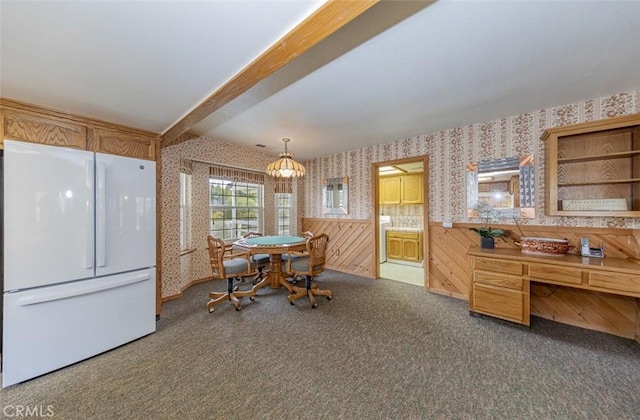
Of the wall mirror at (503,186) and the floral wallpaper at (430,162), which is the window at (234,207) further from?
the wall mirror at (503,186)

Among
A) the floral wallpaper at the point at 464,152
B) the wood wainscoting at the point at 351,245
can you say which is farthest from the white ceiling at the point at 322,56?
the wood wainscoting at the point at 351,245

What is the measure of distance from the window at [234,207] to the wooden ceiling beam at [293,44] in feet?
8.16

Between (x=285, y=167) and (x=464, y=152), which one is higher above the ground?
(x=464, y=152)

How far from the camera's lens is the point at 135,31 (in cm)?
136

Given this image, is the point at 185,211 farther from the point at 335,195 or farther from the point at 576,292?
the point at 576,292

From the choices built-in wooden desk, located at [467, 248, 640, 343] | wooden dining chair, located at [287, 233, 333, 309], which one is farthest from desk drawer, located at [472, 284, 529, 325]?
wooden dining chair, located at [287, 233, 333, 309]

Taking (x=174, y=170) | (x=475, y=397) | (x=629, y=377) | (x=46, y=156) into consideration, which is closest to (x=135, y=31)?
(x=46, y=156)

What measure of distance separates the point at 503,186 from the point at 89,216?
179 inches

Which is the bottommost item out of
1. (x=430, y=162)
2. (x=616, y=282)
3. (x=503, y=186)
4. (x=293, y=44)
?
(x=616, y=282)

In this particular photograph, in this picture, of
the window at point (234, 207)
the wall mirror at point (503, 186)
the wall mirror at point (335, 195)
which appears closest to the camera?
the wall mirror at point (503, 186)

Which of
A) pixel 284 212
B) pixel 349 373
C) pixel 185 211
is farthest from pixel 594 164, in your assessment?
pixel 185 211

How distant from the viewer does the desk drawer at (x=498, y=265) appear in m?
2.54

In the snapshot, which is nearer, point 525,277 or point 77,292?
point 77,292

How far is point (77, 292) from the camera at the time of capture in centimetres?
206
